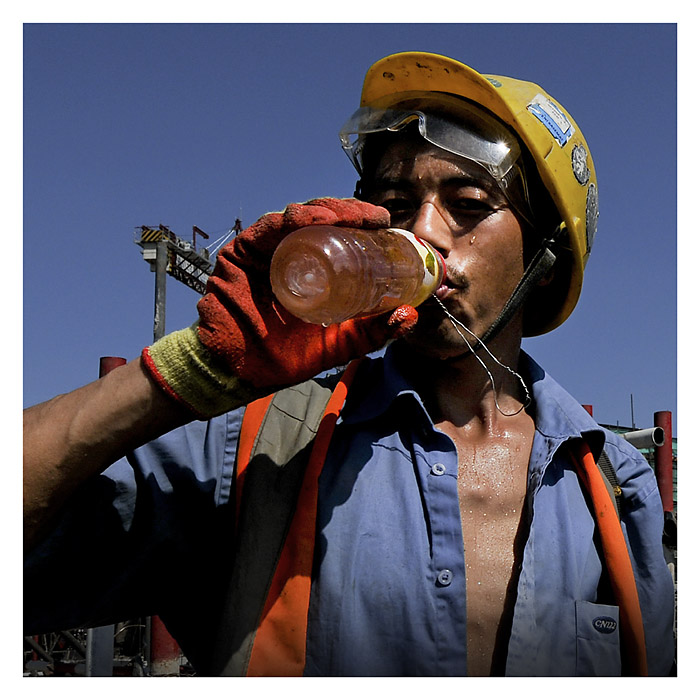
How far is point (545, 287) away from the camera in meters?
3.24

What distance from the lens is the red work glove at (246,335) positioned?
1854 millimetres

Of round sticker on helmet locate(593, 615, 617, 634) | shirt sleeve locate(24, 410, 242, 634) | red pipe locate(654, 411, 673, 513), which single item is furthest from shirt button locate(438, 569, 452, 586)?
red pipe locate(654, 411, 673, 513)

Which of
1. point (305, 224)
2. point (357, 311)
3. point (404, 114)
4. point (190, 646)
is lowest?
point (190, 646)

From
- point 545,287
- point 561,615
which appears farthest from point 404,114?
point 561,615

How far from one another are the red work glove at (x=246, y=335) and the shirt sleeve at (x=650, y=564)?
1.20 metres

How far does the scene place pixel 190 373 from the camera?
1855 mm

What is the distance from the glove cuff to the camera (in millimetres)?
1852

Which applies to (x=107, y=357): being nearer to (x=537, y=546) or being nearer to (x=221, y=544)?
(x=221, y=544)

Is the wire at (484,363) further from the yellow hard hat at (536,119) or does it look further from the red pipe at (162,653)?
the red pipe at (162,653)

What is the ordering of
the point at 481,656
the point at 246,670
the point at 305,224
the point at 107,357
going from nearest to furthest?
1. the point at 305,224
2. the point at 246,670
3. the point at 481,656
4. the point at 107,357

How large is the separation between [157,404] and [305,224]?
589 mm

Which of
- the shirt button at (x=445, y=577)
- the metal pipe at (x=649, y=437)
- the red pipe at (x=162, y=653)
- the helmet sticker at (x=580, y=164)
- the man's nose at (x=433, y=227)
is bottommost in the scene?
the red pipe at (x=162, y=653)

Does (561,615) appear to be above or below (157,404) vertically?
below

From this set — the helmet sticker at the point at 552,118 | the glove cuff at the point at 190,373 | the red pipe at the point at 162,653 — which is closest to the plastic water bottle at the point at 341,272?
the glove cuff at the point at 190,373
